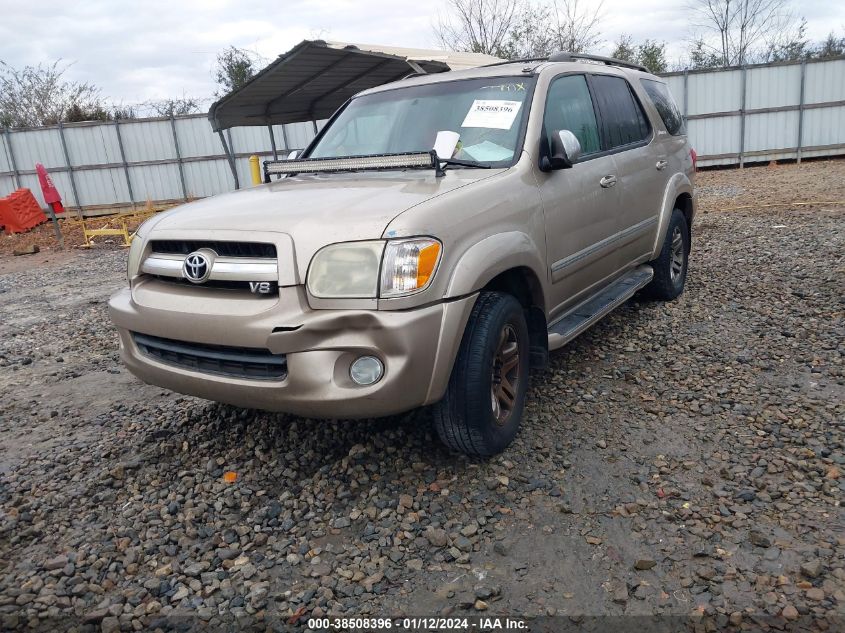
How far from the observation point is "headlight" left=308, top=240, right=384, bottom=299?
256cm

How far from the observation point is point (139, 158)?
18172mm

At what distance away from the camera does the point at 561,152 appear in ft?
11.2

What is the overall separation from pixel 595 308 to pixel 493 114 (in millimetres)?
1346

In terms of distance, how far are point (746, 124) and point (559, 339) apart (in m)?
18.1

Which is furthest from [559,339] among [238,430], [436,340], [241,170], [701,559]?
[241,170]

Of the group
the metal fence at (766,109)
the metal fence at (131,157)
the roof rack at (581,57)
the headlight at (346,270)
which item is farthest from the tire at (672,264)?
the metal fence at (766,109)

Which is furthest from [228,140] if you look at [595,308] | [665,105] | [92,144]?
[595,308]

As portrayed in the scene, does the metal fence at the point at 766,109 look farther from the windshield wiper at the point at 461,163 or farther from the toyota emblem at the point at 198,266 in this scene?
the toyota emblem at the point at 198,266

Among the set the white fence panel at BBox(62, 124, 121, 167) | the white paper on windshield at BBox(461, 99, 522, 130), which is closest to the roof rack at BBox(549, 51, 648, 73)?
the white paper on windshield at BBox(461, 99, 522, 130)

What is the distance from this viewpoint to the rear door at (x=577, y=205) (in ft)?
11.5

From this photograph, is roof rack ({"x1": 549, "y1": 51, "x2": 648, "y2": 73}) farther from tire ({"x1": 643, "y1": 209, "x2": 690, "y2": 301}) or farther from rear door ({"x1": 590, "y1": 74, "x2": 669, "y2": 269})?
tire ({"x1": 643, "y1": 209, "x2": 690, "y2": 301})

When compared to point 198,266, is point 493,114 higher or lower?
higher

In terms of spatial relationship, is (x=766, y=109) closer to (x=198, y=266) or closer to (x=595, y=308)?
(x=595, y=308)

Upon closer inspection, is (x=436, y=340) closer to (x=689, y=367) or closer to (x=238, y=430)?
(x=238, y=430)
